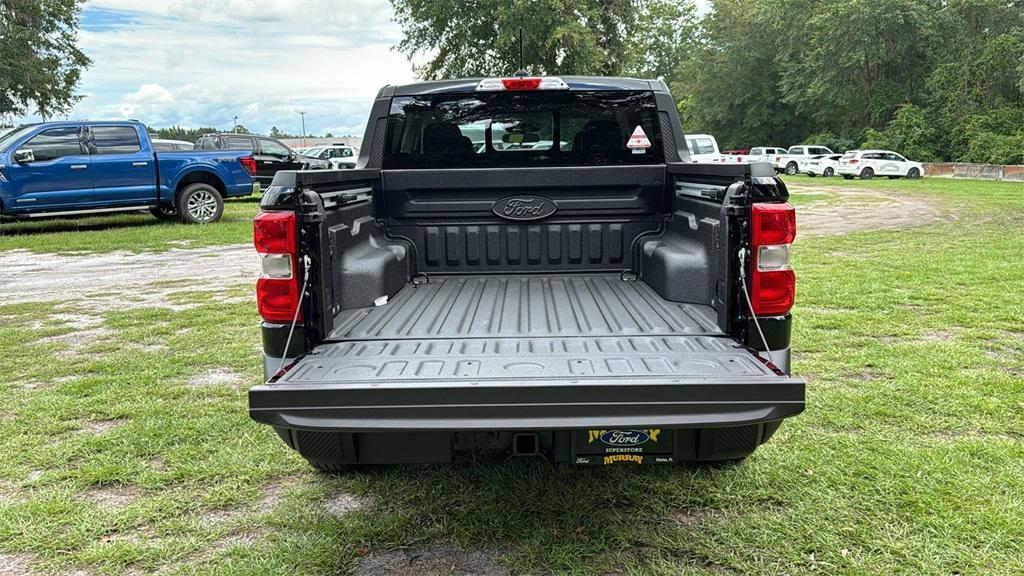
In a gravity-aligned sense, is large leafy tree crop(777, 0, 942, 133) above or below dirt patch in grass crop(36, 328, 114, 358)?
above

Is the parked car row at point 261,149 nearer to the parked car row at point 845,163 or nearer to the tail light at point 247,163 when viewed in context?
the tail light at point 247,163

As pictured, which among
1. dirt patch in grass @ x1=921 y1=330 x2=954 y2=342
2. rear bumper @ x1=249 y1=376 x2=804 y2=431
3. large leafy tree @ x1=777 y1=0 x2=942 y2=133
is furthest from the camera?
large leafy tree @ x1=777 y1=0 x2=942 y2=133

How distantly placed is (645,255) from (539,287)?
0.59 metres

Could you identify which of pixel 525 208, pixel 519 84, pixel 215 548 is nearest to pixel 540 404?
pixel 215 548

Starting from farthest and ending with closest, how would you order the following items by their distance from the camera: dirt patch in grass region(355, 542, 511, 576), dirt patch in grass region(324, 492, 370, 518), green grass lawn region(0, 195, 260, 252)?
1. green grass lawn region(0, 195, 260, 252)
2. dirt patch in grass region(324, 492, 370, 518)
3. dirt patch in grass region(355, 542, 511, 576)

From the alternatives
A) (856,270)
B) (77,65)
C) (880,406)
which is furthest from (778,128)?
(880,406)

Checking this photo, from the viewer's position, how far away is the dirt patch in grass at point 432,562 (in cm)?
280

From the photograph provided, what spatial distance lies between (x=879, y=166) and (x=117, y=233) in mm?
30359

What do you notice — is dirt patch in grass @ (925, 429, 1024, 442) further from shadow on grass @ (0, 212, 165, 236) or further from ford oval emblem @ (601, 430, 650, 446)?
shadow on grass @ (0, 212, 165, 236)

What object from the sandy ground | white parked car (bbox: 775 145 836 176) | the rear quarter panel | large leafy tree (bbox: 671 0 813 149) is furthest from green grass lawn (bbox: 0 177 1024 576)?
large leafy tree (bbox: 671 0 813 149)

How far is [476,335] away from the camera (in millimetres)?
3148

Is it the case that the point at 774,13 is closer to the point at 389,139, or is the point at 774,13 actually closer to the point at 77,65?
the point at 77,65

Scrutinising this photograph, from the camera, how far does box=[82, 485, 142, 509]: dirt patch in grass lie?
335 cm

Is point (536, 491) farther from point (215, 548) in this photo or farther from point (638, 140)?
point (638, 140)
